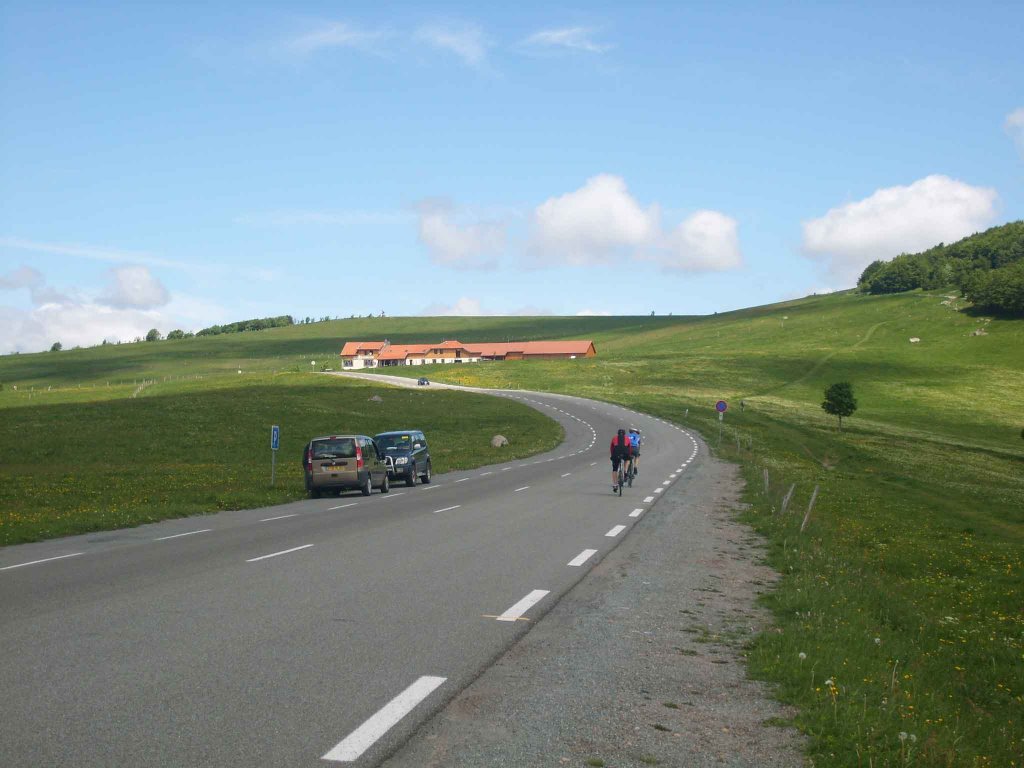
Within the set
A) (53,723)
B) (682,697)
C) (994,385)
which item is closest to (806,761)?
(682,697)

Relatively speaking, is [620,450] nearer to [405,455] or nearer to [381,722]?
[405,455]

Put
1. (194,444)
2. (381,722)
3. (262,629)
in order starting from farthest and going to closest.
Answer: (194,444) → (262,629) → (381,722)

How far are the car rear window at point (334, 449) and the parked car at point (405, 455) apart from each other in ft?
9.79

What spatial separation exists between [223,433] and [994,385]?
80.8 m

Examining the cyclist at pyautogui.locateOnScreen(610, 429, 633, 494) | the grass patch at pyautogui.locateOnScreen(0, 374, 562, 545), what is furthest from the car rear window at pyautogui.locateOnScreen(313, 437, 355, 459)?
the cyclist at pyautogui.locateOnScreen(610, 429, 633, 494)

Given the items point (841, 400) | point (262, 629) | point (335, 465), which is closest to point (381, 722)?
point (262, 629)

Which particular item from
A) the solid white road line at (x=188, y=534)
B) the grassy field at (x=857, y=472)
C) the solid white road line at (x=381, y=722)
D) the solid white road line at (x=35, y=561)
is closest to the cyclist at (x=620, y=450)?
the grassy field at (x=857, y=472)

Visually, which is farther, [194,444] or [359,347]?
[359,347]

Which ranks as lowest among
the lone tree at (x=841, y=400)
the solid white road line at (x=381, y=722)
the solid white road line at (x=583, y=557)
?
the lone tree at (x=841, y=400)

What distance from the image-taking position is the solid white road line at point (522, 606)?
920 centimetres

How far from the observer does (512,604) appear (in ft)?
32.6

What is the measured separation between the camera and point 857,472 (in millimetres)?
43906

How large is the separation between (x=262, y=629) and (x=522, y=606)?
2.65 metres

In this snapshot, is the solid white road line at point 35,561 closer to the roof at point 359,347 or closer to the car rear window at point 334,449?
the car rear window at point 334,449
